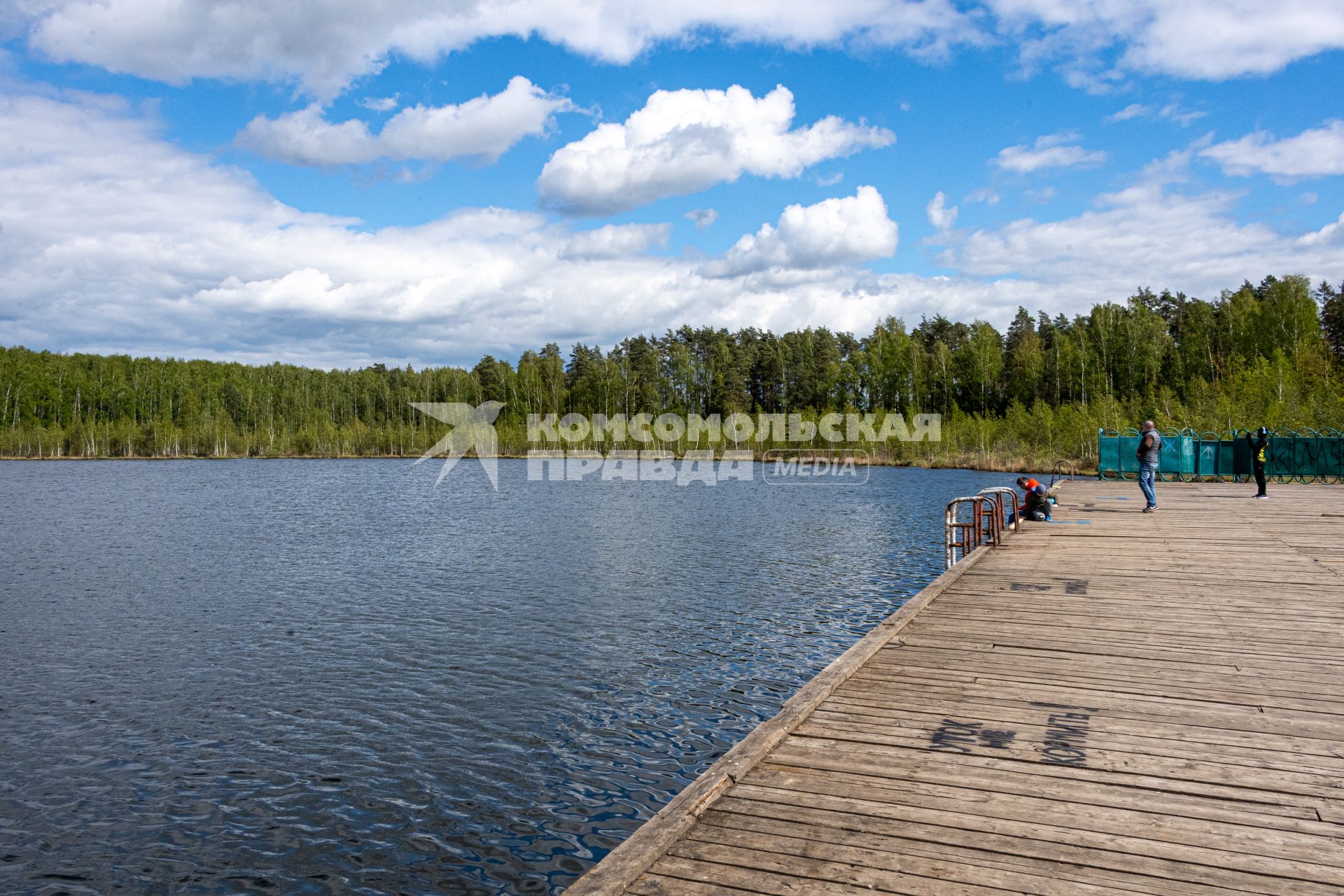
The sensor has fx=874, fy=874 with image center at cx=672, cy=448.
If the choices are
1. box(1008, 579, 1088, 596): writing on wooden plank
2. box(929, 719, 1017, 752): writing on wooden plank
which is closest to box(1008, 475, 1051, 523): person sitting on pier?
box(1008, 579, 1088, 596): writing on wooden plank

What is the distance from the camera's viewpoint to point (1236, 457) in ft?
104

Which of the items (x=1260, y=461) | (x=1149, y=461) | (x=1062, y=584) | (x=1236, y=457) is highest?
(x=1149, y=461)

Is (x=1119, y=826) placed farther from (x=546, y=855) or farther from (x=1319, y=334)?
(x=1319, y=334)

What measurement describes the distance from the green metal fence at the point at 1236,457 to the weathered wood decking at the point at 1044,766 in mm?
23680

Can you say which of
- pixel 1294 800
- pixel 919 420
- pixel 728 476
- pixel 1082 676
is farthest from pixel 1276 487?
pixel 919 420

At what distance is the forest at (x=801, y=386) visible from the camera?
70.2 metres

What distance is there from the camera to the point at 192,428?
133m

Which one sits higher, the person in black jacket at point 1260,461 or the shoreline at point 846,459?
the person in black jacket at point 1260,461

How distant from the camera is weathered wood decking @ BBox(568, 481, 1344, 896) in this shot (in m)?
4.22

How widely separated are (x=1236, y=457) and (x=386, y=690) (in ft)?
103

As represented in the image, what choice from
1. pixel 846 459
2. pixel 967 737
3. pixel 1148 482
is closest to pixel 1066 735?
pixel 967 737

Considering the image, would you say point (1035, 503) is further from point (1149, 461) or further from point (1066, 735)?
point (1066, 735)

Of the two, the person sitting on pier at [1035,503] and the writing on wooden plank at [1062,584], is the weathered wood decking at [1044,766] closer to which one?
the writing on wooden plank at [1062,584]

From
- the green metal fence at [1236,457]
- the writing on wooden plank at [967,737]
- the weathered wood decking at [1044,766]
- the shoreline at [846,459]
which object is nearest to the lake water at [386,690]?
the weathered wood decking at [1044,766]
